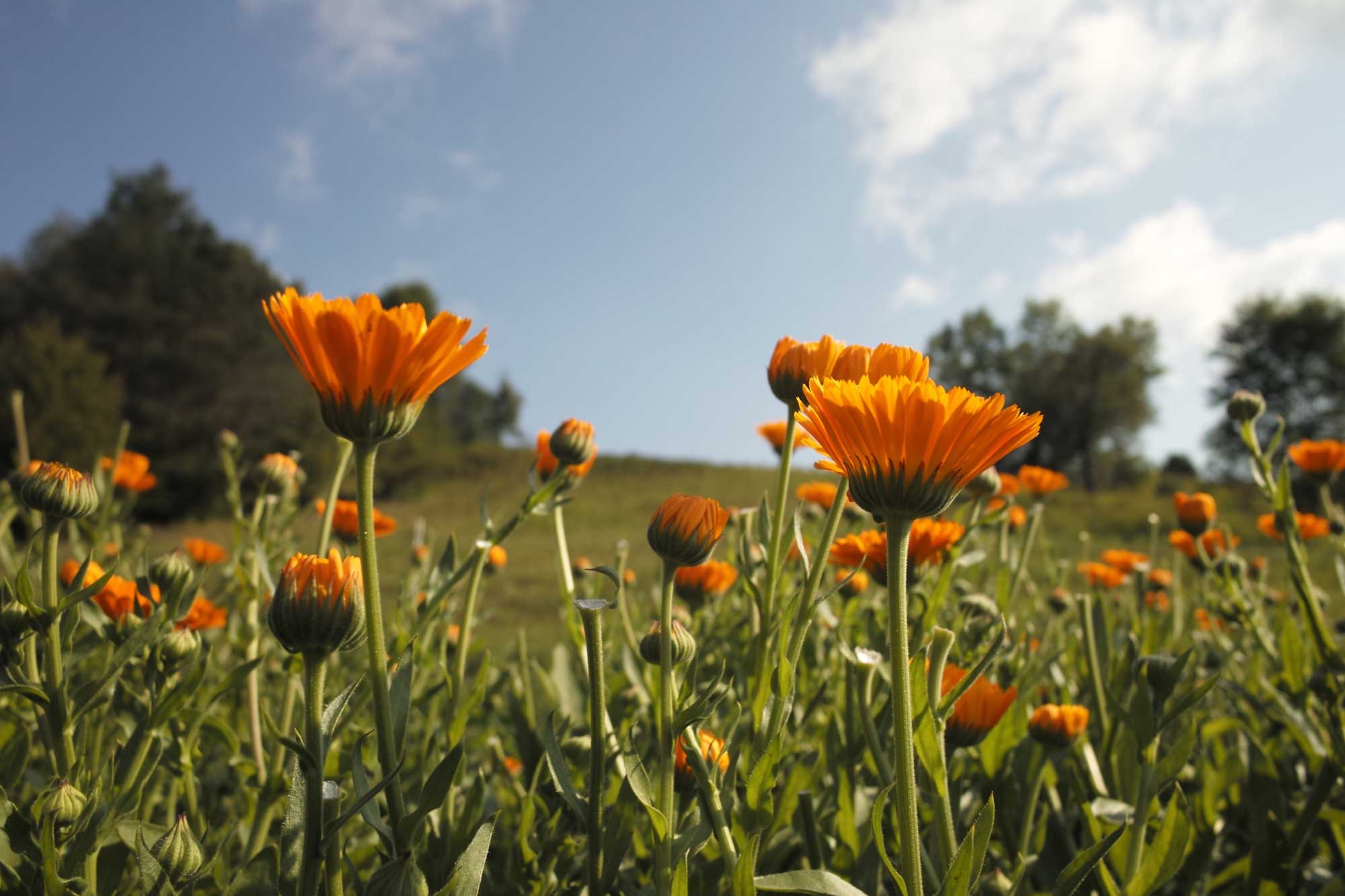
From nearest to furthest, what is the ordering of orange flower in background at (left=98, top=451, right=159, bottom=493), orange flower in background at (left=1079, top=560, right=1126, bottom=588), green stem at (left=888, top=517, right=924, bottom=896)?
green stem at (left=888, top=517, right=924, bottom=896) < orange flower in background at (left=98, top=451, right=159, bottom=493) < orange flower in background at (left=1079, top=560, right=1126, bottom=588)

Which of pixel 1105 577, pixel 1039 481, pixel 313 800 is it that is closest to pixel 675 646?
pixel 313 800

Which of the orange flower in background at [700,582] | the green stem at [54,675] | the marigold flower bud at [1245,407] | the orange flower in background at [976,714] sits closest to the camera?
the green stem at [54,675]

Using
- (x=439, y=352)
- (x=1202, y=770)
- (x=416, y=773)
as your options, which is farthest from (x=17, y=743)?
(x=1202, y=770)

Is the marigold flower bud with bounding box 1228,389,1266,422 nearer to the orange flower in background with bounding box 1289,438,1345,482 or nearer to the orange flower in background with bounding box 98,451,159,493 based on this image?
the orange flower in background with bounding box 1289,438,1345,482

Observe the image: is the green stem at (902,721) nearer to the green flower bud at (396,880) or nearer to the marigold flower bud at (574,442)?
the green flower bud at (396,880)

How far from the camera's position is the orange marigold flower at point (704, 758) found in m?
0.75

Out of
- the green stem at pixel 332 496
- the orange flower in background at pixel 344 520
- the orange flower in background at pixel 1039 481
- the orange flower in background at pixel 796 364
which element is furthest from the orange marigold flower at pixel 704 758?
the orange flower in background at pixel 1039 481

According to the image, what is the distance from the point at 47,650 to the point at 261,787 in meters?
0.33

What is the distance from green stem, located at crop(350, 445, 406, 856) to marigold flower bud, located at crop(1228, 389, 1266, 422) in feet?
4.71

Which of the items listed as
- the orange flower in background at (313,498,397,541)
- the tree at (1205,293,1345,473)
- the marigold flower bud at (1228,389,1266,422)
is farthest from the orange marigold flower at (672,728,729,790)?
the tree at (1205,293,1345,473)

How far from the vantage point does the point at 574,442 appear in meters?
1.06

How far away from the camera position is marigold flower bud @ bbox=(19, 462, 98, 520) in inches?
30.4

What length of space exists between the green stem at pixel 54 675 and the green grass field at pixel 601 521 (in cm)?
96

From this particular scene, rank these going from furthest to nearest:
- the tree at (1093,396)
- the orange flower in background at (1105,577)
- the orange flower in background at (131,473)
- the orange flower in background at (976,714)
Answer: the tree at (1093,396) < the orange flower in background at (1105,577) < the orange flower in background at (131,473) < the orange flower in background at (976,714)
